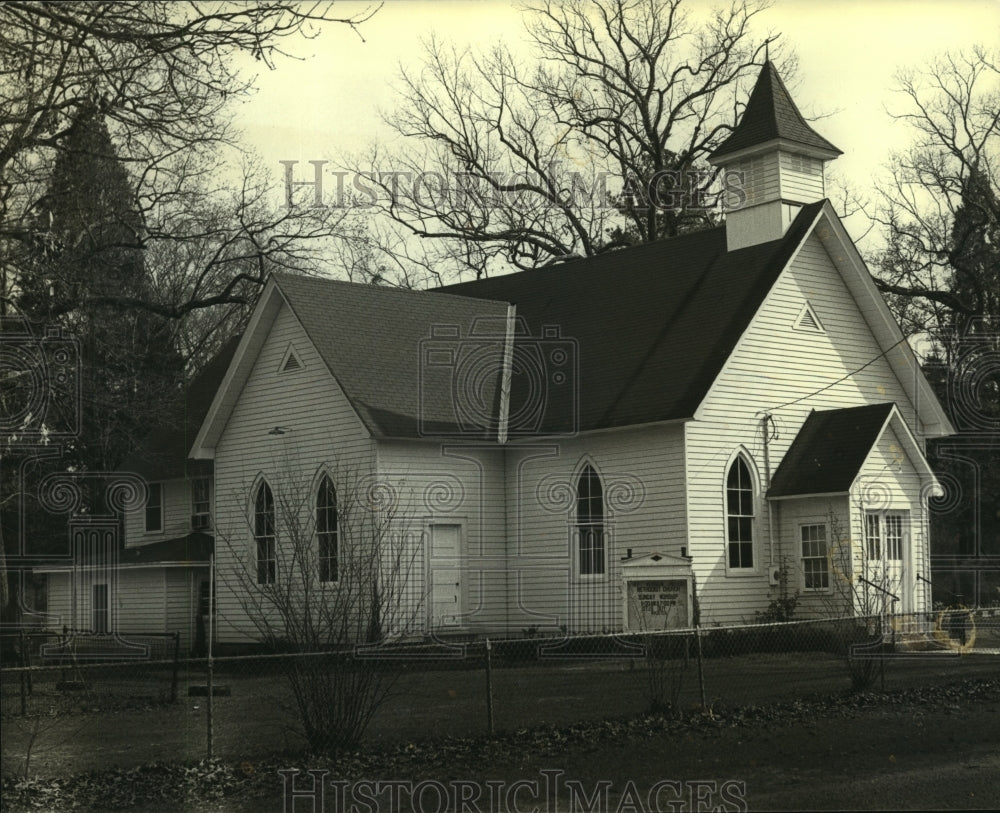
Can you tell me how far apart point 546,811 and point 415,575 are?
52.6 ft

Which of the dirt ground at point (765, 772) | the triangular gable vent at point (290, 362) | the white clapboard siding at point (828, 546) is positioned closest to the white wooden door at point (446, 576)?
the triangular gable vent at point (290, 362)

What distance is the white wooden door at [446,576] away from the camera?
2812 cm

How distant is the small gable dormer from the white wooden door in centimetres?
884

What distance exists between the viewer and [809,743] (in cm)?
1501

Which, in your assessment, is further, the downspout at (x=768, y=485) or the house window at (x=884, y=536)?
the downspout at (x=768, y=485)

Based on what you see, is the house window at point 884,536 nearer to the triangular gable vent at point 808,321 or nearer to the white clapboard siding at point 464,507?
the triangular gable vent at point 808,321

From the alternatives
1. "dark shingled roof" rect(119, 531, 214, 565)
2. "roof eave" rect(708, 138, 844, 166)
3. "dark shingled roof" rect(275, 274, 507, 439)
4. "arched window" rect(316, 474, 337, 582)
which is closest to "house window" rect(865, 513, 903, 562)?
"dark shingled roof" rect(275, 274, 507, 439)

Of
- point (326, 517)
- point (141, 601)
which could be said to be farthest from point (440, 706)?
point (141, 601)

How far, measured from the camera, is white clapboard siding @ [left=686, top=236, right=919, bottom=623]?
26.8m

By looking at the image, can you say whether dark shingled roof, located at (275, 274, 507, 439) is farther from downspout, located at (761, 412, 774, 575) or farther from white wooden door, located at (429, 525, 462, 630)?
downspout, located at (761, 412, 774, 575)

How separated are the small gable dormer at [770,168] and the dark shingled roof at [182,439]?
562 inches

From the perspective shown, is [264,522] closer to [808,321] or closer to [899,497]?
[808,321]

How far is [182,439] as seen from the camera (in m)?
37.5

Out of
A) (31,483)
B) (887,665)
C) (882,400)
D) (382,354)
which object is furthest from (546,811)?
(31,483)
